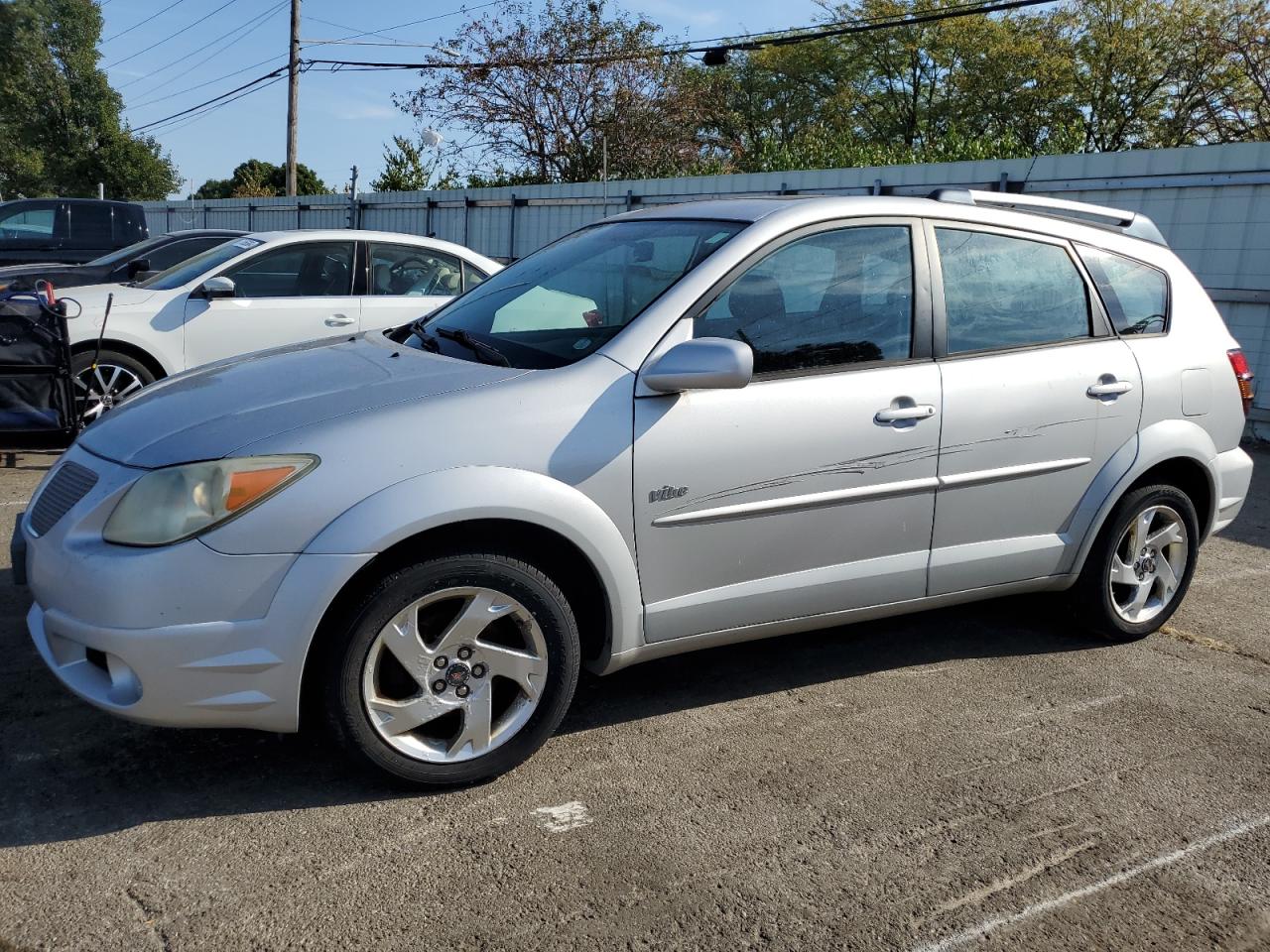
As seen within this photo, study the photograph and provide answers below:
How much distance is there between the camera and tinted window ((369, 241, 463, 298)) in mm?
8430

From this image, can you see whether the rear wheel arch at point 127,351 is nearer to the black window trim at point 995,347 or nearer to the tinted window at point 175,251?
the tinted window at point 175,251

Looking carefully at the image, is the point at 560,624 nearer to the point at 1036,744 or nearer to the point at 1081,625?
the point at 1036,744

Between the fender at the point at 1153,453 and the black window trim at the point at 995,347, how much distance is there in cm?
44

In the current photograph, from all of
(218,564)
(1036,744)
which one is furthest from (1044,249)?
(218,564)

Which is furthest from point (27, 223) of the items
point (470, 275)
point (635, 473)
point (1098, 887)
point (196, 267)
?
point (1098, 887)

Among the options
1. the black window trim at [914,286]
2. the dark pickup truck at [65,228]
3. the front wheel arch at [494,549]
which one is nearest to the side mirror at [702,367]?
the black window trim at [914,286]

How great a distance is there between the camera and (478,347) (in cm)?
377

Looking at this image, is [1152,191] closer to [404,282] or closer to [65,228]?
[404,282]

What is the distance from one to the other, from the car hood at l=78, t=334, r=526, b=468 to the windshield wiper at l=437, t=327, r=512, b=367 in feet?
0.28

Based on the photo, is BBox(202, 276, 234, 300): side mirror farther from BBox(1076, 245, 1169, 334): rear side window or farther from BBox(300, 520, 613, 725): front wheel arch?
BBox(1076, 245, 1169, 334): rear side window

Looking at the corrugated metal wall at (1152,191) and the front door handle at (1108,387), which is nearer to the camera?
the front door handle at (1108,387)

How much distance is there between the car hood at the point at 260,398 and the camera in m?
3.14

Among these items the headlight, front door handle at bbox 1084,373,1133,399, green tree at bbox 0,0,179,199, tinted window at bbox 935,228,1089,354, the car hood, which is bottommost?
the headlight

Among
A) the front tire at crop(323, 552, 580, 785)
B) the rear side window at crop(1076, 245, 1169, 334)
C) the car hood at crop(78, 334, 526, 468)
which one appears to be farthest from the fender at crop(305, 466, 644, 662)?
the rear side window at crop(1076, 245, 1169, 334)
